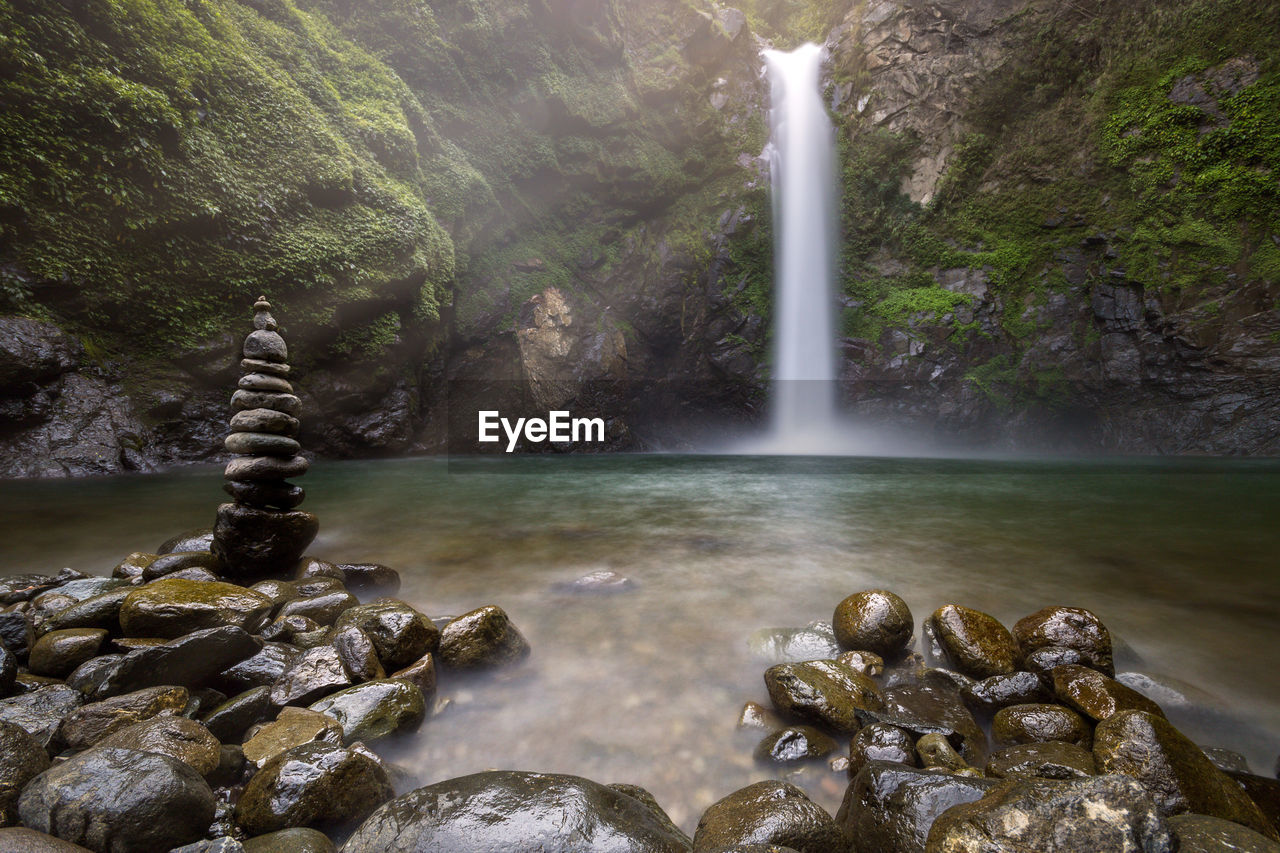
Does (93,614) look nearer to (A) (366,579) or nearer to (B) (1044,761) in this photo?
(A) (366,579)

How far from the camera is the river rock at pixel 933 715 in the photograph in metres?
2.69

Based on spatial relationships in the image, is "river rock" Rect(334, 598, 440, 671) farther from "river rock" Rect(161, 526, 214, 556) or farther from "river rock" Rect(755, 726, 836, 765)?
"river rock" Rect(161, 526, 214, 556)

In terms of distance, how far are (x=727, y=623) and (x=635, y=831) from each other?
2.88 meters

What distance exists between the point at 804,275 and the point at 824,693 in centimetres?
2420

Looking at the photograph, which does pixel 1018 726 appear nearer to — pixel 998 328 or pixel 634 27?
pixel 998 328

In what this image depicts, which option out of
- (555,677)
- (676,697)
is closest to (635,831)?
(676,697)

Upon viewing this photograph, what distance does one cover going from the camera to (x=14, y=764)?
1.96 metres

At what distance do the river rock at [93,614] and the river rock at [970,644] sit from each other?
6.08 meters

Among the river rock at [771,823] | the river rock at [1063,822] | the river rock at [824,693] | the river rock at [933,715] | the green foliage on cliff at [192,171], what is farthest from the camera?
the green foliage on cliff at [192,171]

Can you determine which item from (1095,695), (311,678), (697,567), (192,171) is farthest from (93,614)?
(192,171)

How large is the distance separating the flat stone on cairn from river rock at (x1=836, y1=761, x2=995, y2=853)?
17.4 ft

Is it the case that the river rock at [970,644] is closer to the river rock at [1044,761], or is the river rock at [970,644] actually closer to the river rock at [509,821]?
the river rock at [1044,761]

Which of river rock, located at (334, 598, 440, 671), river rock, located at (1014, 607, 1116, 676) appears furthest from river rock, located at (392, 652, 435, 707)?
river rock, located at (1014, 607, 1116, 676)

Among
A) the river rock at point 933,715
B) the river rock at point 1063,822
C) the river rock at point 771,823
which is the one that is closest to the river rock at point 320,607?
the river rock at point 771,823
